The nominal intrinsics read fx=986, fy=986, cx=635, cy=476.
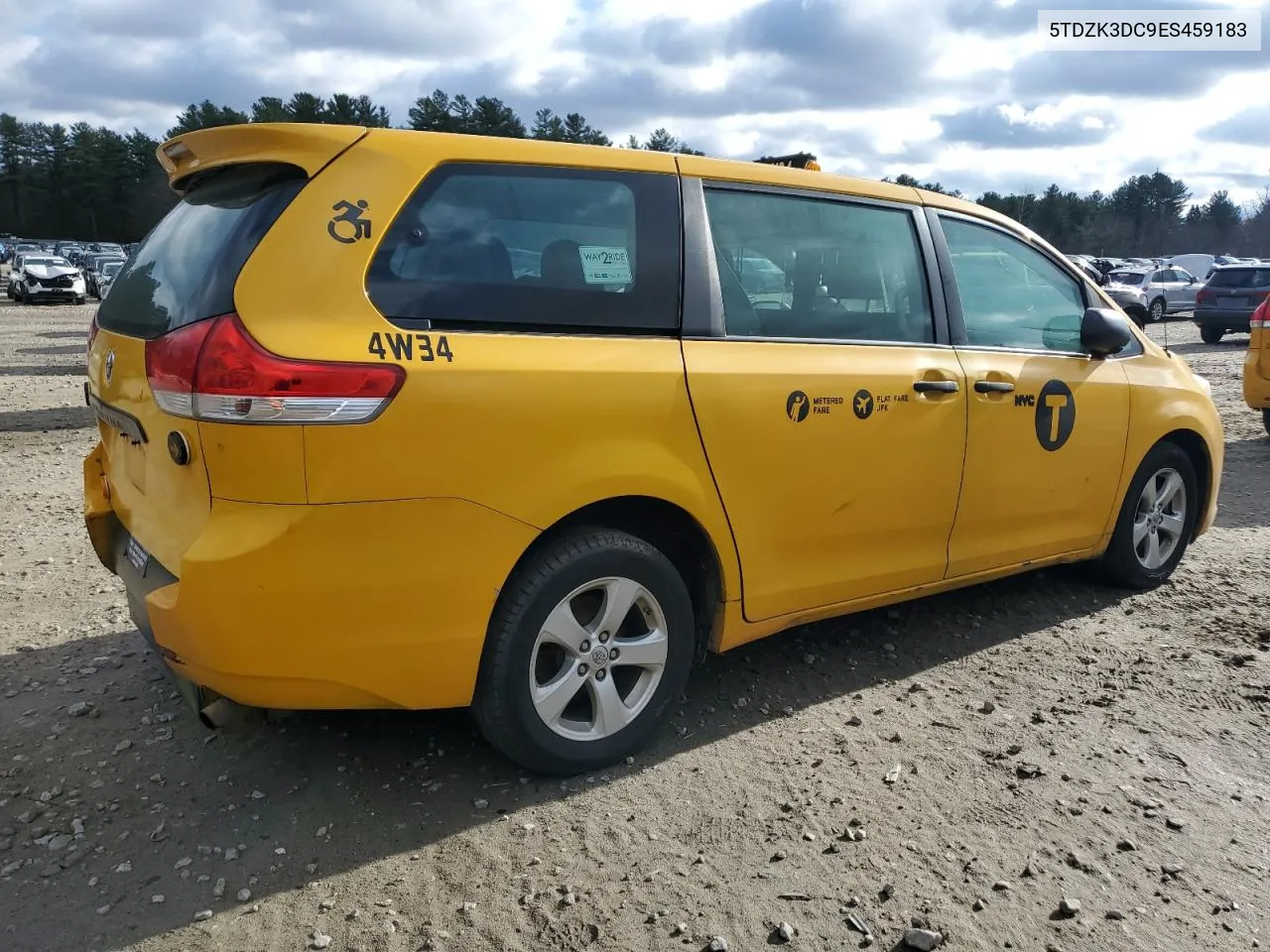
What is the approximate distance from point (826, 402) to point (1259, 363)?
7645mm

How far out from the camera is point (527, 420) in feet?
8.84

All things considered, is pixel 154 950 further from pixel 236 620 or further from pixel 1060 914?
pixel 1060 914

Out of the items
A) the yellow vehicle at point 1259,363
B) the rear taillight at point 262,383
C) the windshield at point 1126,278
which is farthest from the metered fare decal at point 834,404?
the windshield at point 1126,278

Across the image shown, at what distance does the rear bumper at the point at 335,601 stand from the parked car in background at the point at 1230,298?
21.0 m

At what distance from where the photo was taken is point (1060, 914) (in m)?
2.48

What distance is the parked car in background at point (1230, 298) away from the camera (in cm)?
1945

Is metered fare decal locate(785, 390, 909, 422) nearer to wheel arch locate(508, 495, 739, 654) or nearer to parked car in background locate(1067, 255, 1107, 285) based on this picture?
wheel arch locate(508, 495, 739, 654)

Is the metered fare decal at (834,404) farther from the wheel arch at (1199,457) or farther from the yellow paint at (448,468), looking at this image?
the wheel arch at (1199,457)

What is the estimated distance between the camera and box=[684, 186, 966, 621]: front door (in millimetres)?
3199

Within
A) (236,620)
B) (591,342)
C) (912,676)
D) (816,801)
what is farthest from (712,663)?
(236,620)

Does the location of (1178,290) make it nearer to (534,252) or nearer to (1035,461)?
(1035,461)

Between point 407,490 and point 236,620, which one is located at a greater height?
point 407,490

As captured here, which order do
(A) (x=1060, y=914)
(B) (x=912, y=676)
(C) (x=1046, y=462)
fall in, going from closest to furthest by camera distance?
(A) (x=1060, y=914), (B) (x=912, y=676), (C) (x=1046, y=462)

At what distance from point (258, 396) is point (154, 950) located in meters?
1.33
